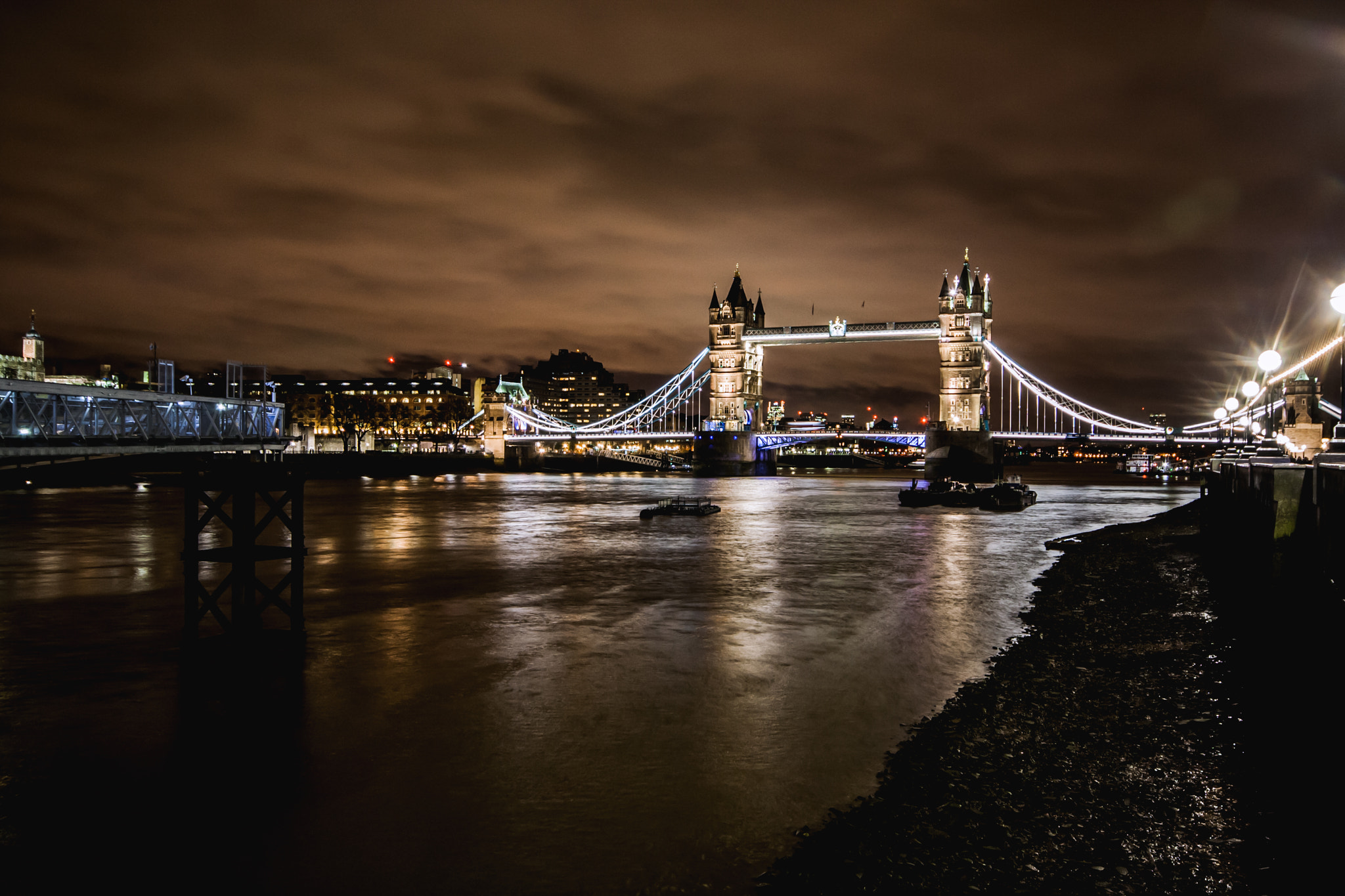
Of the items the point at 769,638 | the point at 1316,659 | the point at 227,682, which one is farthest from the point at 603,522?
the point at 1316,659

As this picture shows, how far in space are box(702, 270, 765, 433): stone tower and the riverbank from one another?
3946 inches

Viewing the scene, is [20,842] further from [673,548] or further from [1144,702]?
[673,548]

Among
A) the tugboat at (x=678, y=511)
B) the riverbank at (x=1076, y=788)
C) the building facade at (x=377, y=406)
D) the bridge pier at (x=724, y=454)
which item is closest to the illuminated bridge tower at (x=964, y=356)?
the bridge pier at (x=724, y=454)

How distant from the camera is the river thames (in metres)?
7.42

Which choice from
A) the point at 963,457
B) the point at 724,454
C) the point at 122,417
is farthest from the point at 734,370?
the point at 122,417

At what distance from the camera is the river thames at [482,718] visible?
292 inches

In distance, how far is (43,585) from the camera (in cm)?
2222

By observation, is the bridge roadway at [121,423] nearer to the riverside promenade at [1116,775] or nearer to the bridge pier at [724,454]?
the riverside promenade at [1116,775]

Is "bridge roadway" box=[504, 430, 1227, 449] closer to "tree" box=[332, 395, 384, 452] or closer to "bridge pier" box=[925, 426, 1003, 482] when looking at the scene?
"bridge pier" box=[925, 426, 1003, 482]

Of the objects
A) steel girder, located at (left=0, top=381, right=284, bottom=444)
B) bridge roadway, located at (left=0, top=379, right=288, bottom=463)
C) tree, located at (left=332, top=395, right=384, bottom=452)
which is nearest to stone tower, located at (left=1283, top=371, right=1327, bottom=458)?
bridge roadway, located at (left=0, top=379, right=288, bottom=463)

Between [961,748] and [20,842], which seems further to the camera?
[961,748]

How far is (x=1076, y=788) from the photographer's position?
27.0 feet

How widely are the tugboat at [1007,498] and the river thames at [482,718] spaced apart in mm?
28188

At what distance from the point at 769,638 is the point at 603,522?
27365 millimetres
